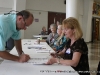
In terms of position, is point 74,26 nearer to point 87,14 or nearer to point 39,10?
point 39,10

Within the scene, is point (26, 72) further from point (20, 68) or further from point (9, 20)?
point (9, 20)

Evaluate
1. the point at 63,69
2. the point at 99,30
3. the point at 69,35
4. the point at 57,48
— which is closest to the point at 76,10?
the point at 57,48

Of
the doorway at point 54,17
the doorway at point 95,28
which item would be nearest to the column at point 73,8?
the doorway at point 54,17

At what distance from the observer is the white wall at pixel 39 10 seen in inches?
396

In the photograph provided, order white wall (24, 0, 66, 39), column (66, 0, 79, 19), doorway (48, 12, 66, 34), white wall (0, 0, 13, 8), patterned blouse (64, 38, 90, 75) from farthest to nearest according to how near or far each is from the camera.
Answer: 1. doorway (48, 12, 66, 34)
2. white wall (24, 0, 66, 39)
3. white wall (0, 0, 13, 8)
4. column (66, 0, 79, 19)
5. patterned blouse (64, 38, 90, 75)

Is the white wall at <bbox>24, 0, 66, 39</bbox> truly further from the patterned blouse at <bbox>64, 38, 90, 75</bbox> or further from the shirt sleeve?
the patterned blouse at <bbox>64, 38, 90, 75</bbox>

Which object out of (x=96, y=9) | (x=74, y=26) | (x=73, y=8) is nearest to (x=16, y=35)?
(x=74, y=26)

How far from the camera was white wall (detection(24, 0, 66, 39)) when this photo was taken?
396 inches

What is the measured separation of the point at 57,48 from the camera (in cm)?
331

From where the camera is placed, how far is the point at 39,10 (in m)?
10.4

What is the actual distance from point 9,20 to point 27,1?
337 inches

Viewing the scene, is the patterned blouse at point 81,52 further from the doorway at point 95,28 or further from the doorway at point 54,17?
the doorway at point 95,28

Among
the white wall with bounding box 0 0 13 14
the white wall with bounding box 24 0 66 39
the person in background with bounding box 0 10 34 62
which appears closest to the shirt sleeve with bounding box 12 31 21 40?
the person in background with bounding box 0 10 34 62

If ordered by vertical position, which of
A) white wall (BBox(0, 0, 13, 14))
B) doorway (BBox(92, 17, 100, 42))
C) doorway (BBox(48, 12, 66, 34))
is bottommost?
doorway (BBox(92, 17, 100, 42))
